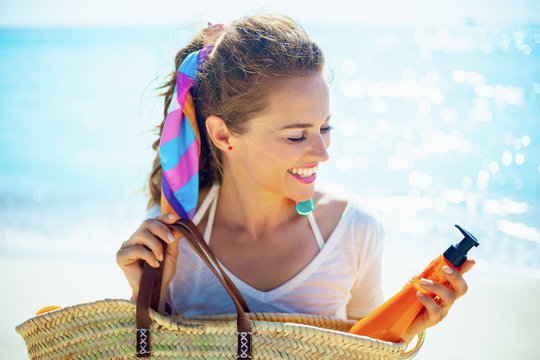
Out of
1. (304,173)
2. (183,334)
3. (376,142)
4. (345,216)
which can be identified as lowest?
(183,334)

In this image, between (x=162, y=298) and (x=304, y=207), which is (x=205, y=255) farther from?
(x=304, y=207)

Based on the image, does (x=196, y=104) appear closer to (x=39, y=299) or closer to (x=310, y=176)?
(x=310, y=176)

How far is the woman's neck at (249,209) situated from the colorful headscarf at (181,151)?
227mm

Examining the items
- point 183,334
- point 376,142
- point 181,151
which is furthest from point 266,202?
point 376,142

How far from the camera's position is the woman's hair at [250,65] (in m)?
1.69

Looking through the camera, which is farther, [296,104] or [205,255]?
[296,104]

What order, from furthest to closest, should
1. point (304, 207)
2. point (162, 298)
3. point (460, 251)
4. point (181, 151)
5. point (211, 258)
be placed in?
point (304, 207) → point (181, 151) → point (162, 298) → point (211, 258) → point (460, 251)

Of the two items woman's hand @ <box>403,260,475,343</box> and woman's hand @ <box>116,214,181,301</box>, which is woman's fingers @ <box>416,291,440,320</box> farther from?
woman's hand @ <box>116,214,181,301</box>

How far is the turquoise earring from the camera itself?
186 centimetres

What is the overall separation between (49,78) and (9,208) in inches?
213

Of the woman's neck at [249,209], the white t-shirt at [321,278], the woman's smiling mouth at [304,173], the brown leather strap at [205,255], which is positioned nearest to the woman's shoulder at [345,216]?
the white t-shirt at [321,278]

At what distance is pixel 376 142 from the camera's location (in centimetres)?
599

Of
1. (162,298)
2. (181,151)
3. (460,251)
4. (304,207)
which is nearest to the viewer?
(460,251)

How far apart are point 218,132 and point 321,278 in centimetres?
59
